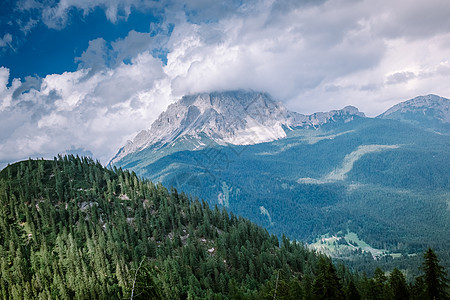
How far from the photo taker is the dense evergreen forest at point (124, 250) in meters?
128

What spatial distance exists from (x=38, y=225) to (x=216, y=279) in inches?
3618

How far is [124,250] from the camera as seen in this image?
154 m

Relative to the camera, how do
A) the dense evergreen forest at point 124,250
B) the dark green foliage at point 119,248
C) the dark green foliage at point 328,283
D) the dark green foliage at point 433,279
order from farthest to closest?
the dark green foliage at point 119,248 → the dense evergreen forest at point 124,250 → the dark green foliage at point 433,279 → the dark green foliage at point 328,283

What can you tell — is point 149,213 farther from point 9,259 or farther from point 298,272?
point 298,272

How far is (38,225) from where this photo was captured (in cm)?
16562

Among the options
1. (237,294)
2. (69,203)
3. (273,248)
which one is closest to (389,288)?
(237,294)

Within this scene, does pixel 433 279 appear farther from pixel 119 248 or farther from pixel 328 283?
pixel 119 248

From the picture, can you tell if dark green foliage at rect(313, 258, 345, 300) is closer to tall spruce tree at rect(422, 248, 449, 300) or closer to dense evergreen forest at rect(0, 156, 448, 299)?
tall spruce tree at rect(422, 248, 449, 300)

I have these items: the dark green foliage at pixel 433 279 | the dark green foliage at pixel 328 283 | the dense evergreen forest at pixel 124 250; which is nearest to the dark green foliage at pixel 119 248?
the dense evergreen forest at pixel 124 250

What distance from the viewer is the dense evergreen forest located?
420ft

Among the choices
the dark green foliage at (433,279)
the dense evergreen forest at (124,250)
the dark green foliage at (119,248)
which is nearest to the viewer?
the dark green foliage at (433,279)

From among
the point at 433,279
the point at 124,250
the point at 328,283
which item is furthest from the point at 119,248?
the point at 433,279

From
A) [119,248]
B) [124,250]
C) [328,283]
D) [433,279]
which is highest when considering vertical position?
[119,248]

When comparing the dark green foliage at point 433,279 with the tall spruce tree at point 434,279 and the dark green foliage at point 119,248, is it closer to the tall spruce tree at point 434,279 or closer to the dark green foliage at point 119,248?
the tall spruce tree at point 434,279
